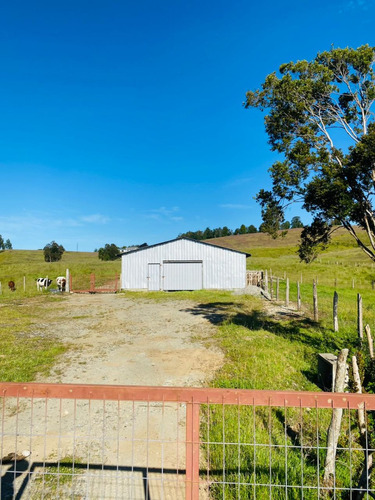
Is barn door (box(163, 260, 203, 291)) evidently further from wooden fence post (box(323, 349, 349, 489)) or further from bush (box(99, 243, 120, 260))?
bush (box(99, 243, 120, 260))

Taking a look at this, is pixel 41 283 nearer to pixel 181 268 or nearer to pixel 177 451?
pixel 181 268

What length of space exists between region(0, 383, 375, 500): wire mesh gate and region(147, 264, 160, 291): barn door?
2199 centimetres

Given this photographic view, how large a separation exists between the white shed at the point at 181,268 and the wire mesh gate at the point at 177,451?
22064mm

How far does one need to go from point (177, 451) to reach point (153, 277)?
24.8 meters

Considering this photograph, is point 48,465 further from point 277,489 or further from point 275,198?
point 275,198

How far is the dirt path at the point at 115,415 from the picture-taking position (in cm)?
405

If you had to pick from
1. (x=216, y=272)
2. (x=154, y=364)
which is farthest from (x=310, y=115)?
(x=216, y=272)

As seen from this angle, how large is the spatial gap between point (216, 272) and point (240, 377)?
21163 millimetres

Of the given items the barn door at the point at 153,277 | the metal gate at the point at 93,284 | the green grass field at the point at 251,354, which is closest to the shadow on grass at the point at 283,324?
the green grass field at the point at 251,354

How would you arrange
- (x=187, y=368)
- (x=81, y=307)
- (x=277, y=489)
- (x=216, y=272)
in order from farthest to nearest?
(x=216, y=272) < (x=81, y=307) < (x=187, y=368) < (x=277, y=489)

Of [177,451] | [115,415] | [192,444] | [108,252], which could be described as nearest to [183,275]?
[115,415]

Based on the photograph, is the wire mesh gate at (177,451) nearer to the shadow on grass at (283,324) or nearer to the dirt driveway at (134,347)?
the dirt driveway at (134,347)

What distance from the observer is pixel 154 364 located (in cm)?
898

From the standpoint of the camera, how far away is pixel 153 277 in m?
28.7
